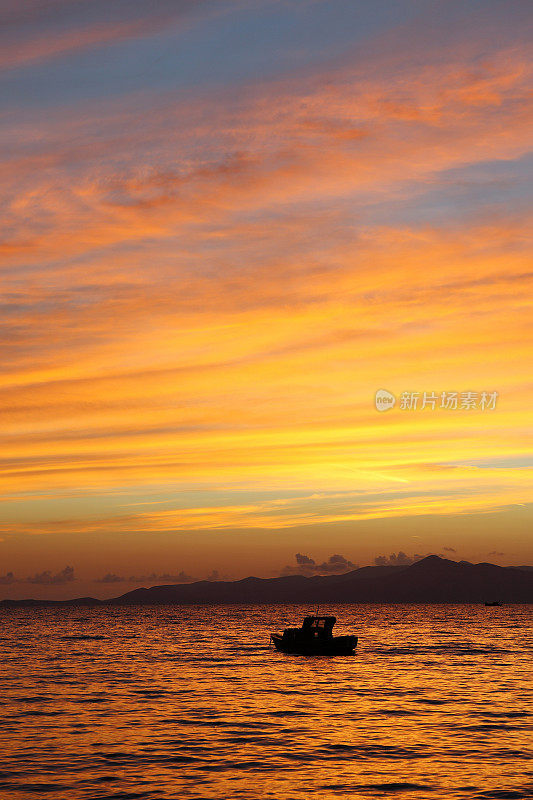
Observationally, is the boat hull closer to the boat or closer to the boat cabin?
the boat

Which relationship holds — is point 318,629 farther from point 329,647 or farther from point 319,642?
point 329,647

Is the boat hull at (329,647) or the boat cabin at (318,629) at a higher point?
the boat cabin at (318,629)

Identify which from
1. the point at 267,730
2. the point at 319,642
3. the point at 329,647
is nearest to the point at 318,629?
the point at 319,642

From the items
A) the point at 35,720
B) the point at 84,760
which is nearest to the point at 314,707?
the point at 35,720

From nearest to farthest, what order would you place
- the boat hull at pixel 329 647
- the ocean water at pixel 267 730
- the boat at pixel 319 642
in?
the ocean water at pixel 267 730
the boat hull at pixel 329 647
the boat at pixel 319 642

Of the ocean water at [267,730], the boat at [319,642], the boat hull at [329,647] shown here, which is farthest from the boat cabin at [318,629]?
the ocean water at [267,730]

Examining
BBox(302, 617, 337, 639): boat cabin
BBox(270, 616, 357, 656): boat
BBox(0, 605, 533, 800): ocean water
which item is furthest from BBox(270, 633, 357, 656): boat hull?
BBox(0, 605, 533, 800): ocean water

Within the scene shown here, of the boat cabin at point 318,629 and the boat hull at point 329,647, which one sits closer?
the boat hull at point 329,647

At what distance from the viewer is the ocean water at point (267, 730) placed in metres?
34.1

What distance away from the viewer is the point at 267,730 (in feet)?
156

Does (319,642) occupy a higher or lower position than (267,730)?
lower

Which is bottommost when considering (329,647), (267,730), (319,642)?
(329,647)

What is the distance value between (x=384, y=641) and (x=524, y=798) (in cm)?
11425

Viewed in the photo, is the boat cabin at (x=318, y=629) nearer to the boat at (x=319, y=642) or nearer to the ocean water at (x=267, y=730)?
the boat at (x=319, y=642)
